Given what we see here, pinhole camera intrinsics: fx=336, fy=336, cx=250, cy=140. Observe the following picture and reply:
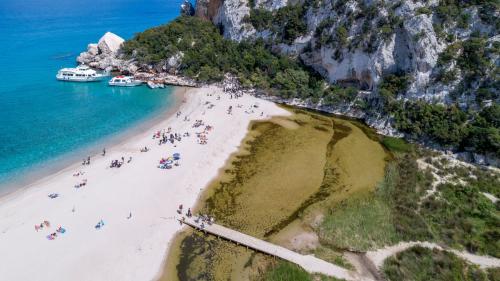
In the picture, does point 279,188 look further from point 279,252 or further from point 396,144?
point 396,144

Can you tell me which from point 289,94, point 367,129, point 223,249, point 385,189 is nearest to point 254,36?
point 289,94

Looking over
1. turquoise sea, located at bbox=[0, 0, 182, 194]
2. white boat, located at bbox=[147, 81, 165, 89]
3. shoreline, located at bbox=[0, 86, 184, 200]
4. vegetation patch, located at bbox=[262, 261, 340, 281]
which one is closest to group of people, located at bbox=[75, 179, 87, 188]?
shoreline, located at bbox=[0, 86, 184, 200]

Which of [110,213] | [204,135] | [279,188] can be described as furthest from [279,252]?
[204,135]

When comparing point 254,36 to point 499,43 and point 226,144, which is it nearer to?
point 226,144

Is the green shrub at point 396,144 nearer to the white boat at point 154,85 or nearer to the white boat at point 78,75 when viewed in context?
the white boat at point 154,85

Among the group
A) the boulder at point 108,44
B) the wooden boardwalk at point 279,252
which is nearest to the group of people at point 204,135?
the wooden boardwalk at point 279,252
